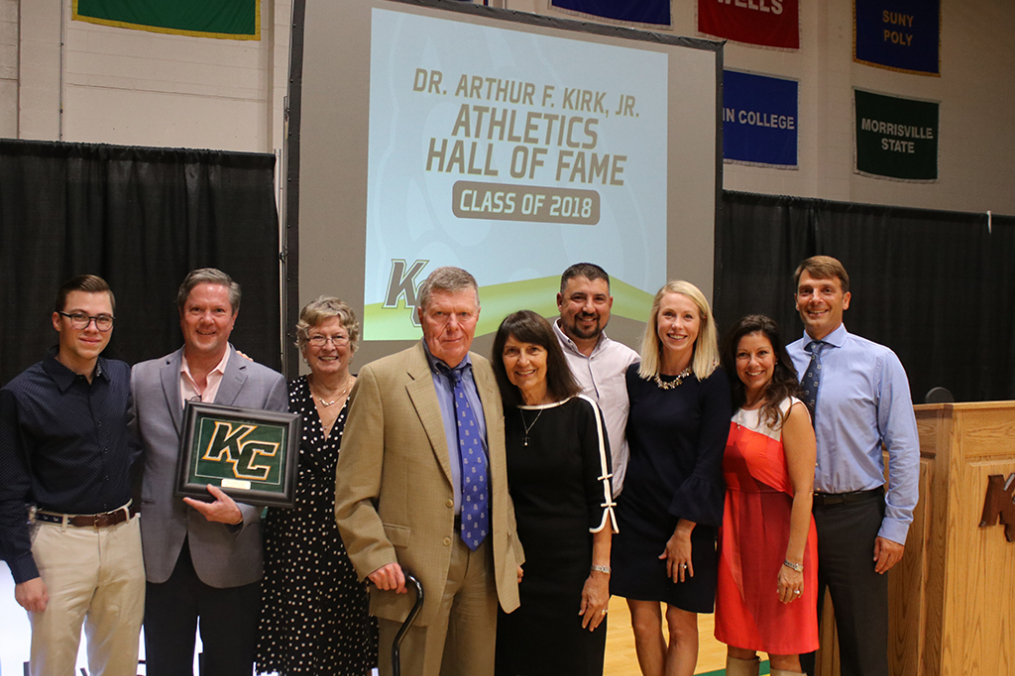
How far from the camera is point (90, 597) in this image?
2.26 m

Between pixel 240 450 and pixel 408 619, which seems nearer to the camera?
pixel 408 619

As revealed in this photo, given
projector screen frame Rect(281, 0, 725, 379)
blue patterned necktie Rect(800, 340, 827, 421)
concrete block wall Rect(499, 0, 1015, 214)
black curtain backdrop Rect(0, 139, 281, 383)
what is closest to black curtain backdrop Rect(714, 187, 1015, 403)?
concrete block wall Rect(499, 0, 1015, 214)

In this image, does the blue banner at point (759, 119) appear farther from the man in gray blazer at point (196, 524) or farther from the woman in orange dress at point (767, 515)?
the man in gray blazer at point (196, 524)

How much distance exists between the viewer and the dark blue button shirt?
2.16 m

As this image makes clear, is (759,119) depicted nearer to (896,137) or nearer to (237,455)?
(896,137)

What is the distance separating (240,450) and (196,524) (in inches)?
10.6

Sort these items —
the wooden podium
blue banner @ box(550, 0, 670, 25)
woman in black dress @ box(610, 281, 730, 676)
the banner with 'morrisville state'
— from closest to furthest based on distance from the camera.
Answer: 1. woman in black dress @ box(610, 281, 730, 676)
2. the wooden podium
3. blue banner @ box(550, 0, 670, 25)
4. the banner with 'morrisville state'

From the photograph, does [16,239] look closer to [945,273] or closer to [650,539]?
[650,539]

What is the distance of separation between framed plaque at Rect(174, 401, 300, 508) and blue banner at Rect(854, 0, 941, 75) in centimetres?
840

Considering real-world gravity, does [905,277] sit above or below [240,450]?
above

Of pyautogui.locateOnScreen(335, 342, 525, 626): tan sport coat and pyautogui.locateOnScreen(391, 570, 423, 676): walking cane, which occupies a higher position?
pyautogui.locateOnScreen(335, 342, 525, 626): tan sport coat

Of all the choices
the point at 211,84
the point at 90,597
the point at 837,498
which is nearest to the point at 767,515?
the point at 837,498

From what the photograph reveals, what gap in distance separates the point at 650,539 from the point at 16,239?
4572 millimetres

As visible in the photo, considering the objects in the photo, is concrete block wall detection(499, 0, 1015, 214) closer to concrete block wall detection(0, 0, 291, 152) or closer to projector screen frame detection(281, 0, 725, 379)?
projector screen frame detection(281, 0, 725, 379)
